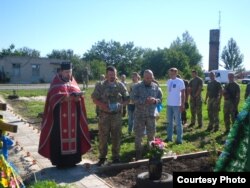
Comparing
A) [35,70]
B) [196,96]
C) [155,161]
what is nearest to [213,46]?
[35,70]

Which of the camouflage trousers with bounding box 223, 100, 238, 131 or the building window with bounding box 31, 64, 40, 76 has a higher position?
the building window with bounding box 31, 64, 40, 76

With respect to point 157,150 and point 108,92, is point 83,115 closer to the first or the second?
point 108,92

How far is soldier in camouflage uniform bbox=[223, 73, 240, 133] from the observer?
37.0 feet

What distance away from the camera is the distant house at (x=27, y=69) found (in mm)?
53191

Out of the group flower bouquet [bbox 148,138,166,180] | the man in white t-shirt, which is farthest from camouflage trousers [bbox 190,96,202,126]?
flower bouquet [bbox 148,138,166,180]

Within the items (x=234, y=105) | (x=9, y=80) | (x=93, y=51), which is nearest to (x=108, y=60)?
(x=93, y=51)

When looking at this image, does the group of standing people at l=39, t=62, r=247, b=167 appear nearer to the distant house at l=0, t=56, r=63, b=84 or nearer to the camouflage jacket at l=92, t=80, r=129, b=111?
the camouflage jacket at l=92, t=80, r=129, b=111

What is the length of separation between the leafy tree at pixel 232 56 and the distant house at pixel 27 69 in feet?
185

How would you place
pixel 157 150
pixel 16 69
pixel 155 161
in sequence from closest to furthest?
pixel 155 161, pixel 157 150, pixel 16 69

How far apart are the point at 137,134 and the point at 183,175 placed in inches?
207

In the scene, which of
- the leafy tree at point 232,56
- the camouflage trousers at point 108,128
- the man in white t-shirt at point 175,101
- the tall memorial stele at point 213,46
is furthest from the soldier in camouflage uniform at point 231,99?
the leafy tree at point 232,56

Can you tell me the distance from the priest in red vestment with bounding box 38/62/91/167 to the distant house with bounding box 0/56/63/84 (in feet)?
149

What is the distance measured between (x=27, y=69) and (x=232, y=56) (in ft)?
200

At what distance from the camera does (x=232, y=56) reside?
325 feet
